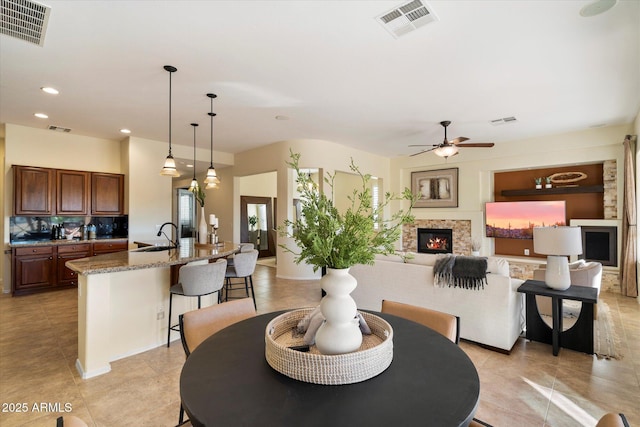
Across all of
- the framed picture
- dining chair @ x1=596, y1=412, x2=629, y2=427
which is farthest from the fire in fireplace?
dining chair @ x1=596, y1=412, x2=629, y2=427

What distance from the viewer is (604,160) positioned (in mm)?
5680

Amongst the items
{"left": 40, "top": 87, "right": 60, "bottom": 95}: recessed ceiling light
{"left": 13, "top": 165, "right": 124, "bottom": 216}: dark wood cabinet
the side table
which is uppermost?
{"left": 40, "top": 87, "right": 60, "bottom": 95}: recessed ceiling light

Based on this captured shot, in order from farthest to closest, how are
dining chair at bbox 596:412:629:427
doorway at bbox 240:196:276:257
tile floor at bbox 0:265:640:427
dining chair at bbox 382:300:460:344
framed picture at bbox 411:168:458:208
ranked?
doorway at bbox 240:196:276:257 < framed picture at bbox 411:168:458:208 < tile floor at bbox 0:265:640:427 < dining chair at bbox 382:300:460:344 < dining chair at bbox 596:412:629:427

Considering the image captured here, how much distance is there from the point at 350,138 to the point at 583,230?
16.2 feet

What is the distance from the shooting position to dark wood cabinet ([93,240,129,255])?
5.67 meters

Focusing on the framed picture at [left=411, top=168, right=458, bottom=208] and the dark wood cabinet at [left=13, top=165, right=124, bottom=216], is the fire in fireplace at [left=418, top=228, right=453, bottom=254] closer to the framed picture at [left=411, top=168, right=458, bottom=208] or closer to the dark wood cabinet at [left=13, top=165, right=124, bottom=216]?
the framed picture at [left=411, top=168, right=458, bottom=208]

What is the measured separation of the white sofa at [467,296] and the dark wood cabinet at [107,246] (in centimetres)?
498

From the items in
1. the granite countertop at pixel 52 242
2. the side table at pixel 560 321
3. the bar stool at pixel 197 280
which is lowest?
A: the side table at pixel 560 321

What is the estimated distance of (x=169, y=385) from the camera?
2.44 metres

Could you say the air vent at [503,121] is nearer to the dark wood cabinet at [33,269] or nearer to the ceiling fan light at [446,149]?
the ceiling fan light at [446,149]

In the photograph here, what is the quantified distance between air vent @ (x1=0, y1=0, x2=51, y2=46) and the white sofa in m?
3.71

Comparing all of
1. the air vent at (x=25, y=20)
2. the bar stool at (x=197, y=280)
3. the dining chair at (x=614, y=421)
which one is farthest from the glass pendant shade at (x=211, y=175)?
the dining chair at (x=614, y=421)

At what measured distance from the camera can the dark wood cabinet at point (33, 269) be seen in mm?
5027

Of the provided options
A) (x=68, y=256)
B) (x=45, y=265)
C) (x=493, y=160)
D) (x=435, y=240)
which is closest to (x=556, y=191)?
(x=493, y=160)
